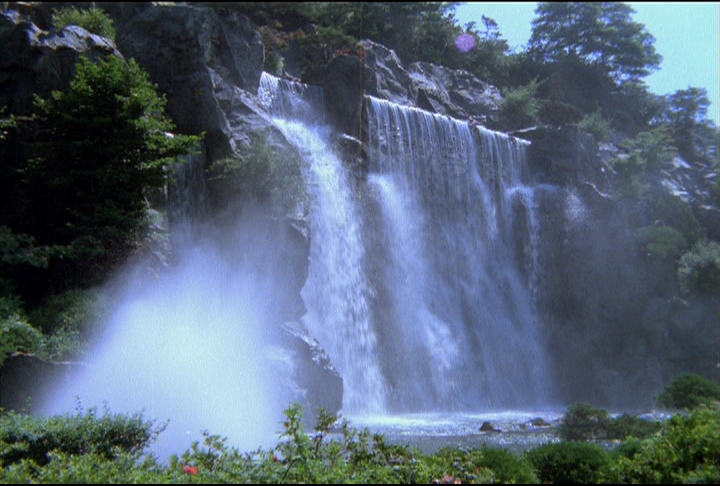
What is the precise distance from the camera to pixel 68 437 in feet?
24.6

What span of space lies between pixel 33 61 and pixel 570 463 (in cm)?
1487

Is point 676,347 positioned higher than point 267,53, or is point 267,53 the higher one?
point 267,53

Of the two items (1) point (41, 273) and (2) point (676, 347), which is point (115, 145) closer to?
(1) point (41, 273)

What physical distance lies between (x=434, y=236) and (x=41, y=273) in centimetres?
1280

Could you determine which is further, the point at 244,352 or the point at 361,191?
the point at 361,191

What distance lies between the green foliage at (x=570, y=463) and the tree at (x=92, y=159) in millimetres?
10202

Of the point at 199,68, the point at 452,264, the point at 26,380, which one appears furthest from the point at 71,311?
the point at 452,264

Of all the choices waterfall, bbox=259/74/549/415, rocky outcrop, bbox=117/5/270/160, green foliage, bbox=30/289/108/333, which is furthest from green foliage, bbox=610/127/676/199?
green foliage, bbox=30/289/108/333

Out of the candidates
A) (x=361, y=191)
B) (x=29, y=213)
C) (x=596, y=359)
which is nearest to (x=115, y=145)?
(x=29, y=213)

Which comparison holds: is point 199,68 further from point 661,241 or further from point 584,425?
point 661,241

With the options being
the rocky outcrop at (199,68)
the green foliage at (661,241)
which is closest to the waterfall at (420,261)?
the rocky outcrop at (199,68)

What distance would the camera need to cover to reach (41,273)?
49.0ft

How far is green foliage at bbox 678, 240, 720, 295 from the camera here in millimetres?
25781

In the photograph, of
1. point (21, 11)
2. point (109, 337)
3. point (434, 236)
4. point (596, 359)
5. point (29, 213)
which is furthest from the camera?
point (596, 359)
